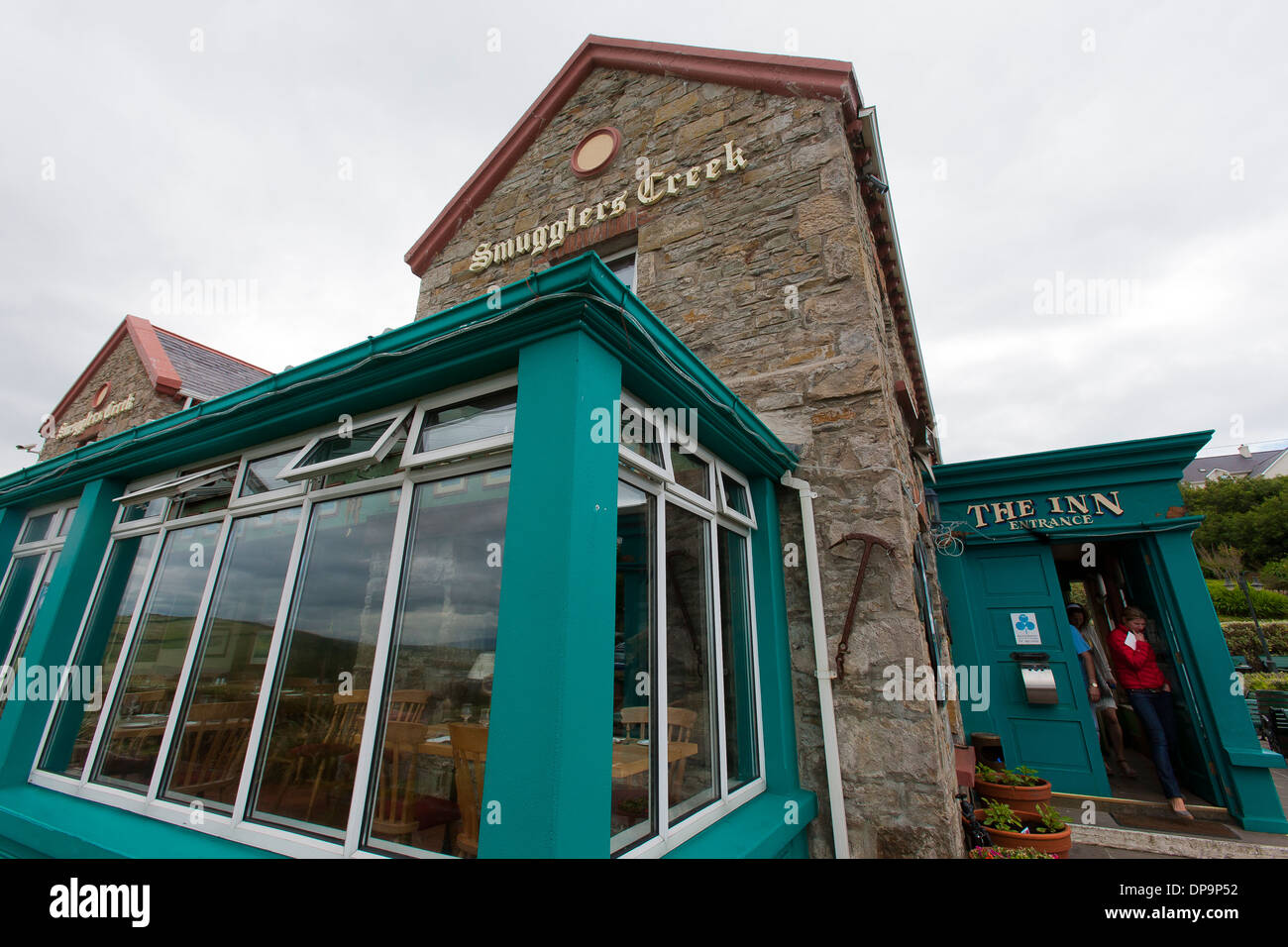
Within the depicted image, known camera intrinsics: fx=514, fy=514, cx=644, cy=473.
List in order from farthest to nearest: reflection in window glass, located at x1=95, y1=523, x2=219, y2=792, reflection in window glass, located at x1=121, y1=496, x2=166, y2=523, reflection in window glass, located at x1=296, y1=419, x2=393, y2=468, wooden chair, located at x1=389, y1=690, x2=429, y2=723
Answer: reflection in window glass, located at x1=121, y1=496, x2=166, y2=523
reflection in window glass, located at x1=95, y1=523, x2=219, y2=792
reflection in window glass, located at x1=296, y1=419, x2=393, y2=468
wooden chair, located at x1=389, y1=690, x2=429, y2=723

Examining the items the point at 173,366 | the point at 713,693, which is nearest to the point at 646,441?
the point at 713,693

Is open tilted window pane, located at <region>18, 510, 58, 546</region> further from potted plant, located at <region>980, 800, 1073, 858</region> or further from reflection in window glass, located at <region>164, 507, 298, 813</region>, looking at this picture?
potted plant, located at <region>980, 800, 1073, 858</region>

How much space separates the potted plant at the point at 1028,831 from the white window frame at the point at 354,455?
16.6 ft

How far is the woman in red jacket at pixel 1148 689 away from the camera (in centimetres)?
527

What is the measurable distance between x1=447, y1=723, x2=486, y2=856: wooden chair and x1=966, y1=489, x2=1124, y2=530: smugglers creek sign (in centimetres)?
638

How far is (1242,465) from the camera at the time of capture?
39312mm

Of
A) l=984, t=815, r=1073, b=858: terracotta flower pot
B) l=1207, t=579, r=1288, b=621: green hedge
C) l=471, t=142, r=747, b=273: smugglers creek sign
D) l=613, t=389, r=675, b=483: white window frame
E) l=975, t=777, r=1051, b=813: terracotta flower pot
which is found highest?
l=471, t=142, r=747, b=273: smugglers creek sign


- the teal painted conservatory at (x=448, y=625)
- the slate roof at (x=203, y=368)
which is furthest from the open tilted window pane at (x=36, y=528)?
the slate roof at (x=203, y=368)

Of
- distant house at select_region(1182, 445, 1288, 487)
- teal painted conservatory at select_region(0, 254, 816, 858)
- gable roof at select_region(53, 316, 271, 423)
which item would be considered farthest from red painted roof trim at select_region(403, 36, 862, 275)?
distant house at select_region(1182, 445, 1288, 487)

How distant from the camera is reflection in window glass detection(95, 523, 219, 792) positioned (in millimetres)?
3314

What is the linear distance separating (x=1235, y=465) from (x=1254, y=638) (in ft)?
132

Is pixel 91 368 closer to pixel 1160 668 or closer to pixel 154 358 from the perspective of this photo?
pixel 154 358

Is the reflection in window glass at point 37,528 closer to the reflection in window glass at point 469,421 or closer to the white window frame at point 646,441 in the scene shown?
the reflection in window glass at point 469,421
